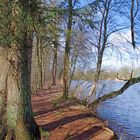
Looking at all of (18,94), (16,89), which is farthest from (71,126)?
(16,89)

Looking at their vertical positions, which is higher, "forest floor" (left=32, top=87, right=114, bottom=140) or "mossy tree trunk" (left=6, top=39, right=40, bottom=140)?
"mossy tree trunk" (left=6, top=39, right=40, bottom=140)

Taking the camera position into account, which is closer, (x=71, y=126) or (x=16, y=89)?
(x=16, y=89)

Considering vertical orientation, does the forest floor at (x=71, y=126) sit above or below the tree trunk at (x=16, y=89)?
below

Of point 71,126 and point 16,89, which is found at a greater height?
point 16,89

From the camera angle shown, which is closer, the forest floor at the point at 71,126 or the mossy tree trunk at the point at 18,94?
the mossy tree trunk at the point at 18,94

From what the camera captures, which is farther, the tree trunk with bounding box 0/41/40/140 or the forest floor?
the forest floor

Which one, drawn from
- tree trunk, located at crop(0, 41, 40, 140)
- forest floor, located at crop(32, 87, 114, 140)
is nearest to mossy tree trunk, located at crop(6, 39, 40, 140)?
tree trunk, located at crop(0, 41, 40, 140)

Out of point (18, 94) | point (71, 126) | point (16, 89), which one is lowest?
point (71, 126)

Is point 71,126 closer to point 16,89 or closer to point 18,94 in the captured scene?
point 18,94

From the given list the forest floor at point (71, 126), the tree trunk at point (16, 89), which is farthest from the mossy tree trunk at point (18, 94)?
the forest floor at point (71, 126)

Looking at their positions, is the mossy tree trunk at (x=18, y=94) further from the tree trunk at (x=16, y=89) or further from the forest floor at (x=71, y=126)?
the forest floor at (x=71, y=126)

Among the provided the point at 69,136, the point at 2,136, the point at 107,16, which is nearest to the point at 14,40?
the point at 2,136

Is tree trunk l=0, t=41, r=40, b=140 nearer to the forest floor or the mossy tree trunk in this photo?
the mossy tree trunk

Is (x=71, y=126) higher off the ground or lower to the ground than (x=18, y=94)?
lower
